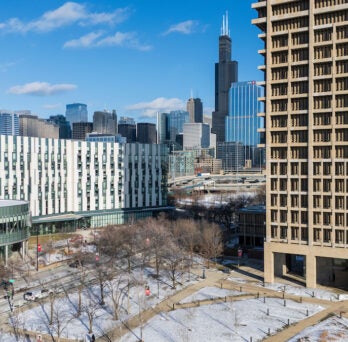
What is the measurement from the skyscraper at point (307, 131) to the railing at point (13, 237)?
4338 centimetres

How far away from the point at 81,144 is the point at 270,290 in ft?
240

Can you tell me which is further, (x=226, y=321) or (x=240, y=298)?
(x=240, y=298)

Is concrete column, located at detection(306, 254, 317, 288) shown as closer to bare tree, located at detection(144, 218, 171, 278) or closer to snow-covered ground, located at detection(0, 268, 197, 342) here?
snow-covered ground, located at detection(0, 268, 197, 342)

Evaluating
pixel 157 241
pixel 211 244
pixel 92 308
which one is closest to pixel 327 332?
pixel 92 308

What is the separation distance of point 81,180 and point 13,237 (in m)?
43.5

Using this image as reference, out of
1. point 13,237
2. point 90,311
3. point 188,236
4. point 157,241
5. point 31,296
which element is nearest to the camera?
point 90,311

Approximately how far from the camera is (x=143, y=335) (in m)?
48.8

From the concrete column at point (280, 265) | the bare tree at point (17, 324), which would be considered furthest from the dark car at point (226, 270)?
the bare tree at point (17, 324)

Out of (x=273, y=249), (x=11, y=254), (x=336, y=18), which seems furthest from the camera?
(x=11, y=254)

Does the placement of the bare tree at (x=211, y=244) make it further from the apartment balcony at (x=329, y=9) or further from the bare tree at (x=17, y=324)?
the apartment balcony at (x=329, y=9)

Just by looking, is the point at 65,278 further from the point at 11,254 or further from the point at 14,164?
the point at 14,164

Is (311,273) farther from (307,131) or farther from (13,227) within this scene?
(13,227)

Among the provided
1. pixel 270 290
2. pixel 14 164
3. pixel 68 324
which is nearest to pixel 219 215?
pixel 14 164

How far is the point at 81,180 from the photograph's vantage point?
124 metres
